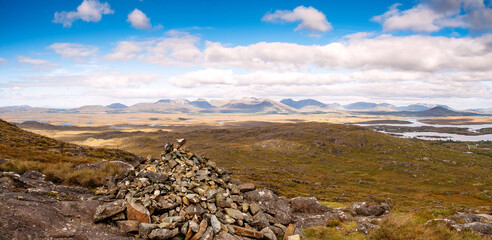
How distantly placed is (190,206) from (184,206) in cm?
41

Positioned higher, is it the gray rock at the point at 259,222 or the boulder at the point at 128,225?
the boulder at the point at 128,225

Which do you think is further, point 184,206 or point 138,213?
point 184,206

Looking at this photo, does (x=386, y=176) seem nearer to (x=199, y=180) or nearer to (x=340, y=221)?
(x=340, y=221)

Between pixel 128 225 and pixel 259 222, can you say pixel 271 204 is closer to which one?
pixel 259 222

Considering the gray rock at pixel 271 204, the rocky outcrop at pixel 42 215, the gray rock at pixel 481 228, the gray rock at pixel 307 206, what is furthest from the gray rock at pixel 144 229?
the gray rock at pixel 481 228

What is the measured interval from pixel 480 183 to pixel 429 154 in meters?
54.2

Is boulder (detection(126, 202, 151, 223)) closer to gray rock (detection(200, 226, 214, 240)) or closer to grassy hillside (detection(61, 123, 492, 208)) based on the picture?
gray rock (detection(200, 226, 214, 240))

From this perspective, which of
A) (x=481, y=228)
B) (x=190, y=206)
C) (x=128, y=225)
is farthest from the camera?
(x=481, y=228)

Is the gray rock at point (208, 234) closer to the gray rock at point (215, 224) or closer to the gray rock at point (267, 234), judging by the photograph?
the gray rock at point (215, 224)

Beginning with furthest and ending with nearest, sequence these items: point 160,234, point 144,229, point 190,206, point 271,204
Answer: point 271,204 → point 190,206 → point 144,229 → point 160,234

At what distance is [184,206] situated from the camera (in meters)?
15.5

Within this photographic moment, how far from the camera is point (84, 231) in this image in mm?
12688

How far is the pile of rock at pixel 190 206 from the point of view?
1404cm

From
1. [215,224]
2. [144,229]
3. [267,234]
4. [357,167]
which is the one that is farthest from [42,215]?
[357,167]
